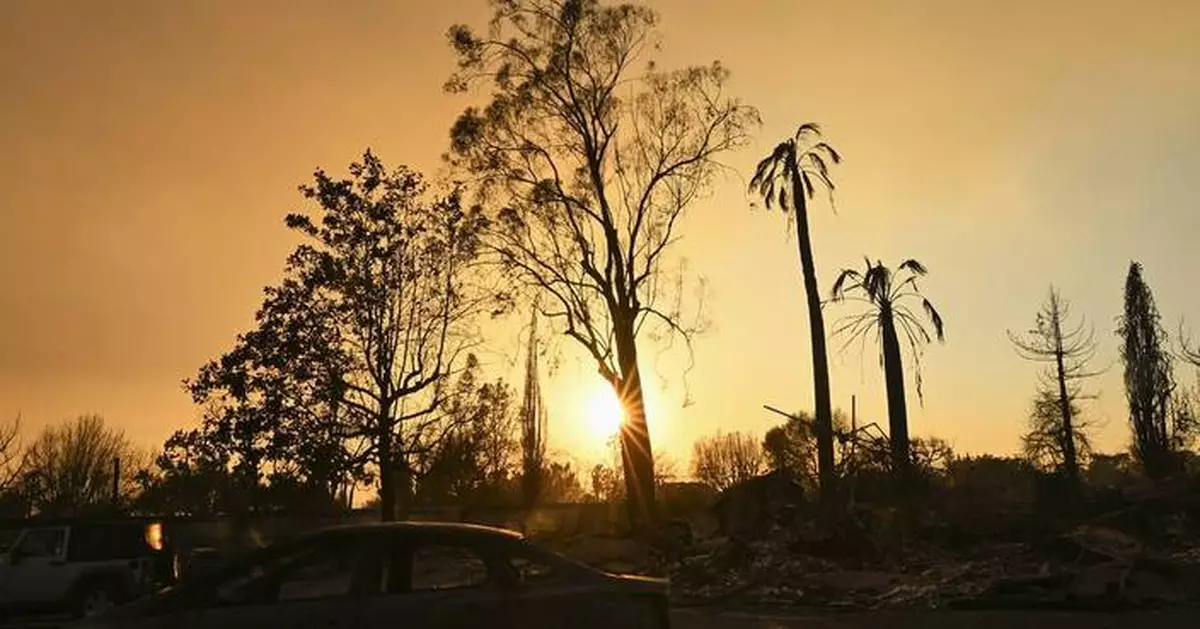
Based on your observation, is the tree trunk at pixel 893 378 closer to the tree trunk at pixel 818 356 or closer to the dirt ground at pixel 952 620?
the tree trunk at pixel 818 356

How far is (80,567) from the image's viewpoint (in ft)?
68.7

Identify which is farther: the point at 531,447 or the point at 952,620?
the point at 531,447

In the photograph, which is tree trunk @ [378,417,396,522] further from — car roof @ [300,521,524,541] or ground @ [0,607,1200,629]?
car roof @ [300,521,524,541]

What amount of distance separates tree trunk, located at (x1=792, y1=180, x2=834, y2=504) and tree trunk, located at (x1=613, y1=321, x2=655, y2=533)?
515 centimetres

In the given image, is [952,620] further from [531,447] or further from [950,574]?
[531,447]

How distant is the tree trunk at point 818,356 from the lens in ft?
99.8

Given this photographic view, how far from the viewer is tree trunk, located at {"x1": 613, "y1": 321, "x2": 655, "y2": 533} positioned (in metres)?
33.7

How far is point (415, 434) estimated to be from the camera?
1238 inches

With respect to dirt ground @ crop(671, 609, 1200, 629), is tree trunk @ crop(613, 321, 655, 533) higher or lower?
higher

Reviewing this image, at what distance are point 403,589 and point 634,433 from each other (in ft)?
84.0

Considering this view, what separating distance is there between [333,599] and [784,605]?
46.8 feet

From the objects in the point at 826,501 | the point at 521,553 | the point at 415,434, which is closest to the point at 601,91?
the point at 415,434

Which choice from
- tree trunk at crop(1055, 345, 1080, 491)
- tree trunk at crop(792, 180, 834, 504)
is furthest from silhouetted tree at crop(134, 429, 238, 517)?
tree trunk at crop(1055, 345, 1080, 491)

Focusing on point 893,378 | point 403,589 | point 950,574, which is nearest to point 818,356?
point 893,378
